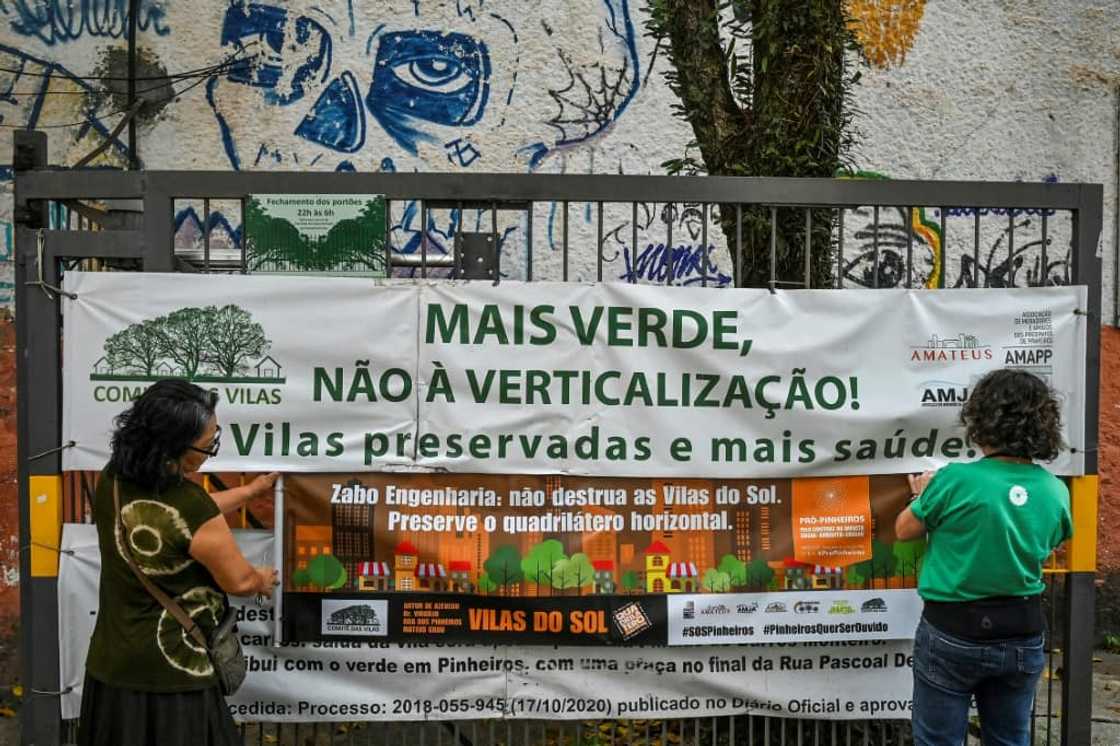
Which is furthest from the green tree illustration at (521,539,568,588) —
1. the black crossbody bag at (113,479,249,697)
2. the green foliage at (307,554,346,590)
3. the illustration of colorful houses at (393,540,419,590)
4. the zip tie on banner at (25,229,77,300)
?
the zip tie on banner at (25,229,77,300)

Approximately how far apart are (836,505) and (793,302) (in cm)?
79

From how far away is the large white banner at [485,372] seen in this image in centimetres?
411

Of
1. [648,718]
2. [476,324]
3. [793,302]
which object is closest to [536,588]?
[648,718]

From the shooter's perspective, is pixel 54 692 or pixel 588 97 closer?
pixel 54 692

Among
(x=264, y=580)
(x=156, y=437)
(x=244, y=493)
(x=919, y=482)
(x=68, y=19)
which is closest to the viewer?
(x=156, y=437)

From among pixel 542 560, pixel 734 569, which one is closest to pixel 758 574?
pixel 734 569

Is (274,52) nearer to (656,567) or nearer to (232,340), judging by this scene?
(232,340)

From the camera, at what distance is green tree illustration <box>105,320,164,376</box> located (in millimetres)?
4098

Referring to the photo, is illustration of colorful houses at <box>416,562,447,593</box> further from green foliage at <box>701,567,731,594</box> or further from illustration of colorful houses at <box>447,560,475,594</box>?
green foliage at <box>701,567,731,594</box>

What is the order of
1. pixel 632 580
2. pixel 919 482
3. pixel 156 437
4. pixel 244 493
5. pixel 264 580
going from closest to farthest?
1. pixel 156 437
2. pixel 264 580
3. pixel 244 493
4. pixel 919 482
5. pixel 632 580

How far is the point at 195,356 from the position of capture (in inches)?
162

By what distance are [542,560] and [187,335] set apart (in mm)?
1559

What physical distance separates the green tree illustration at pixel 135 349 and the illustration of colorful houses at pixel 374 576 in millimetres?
1072

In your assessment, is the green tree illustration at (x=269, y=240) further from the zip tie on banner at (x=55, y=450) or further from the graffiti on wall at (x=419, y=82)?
the graffiti on wall at (x=419, y=82)
